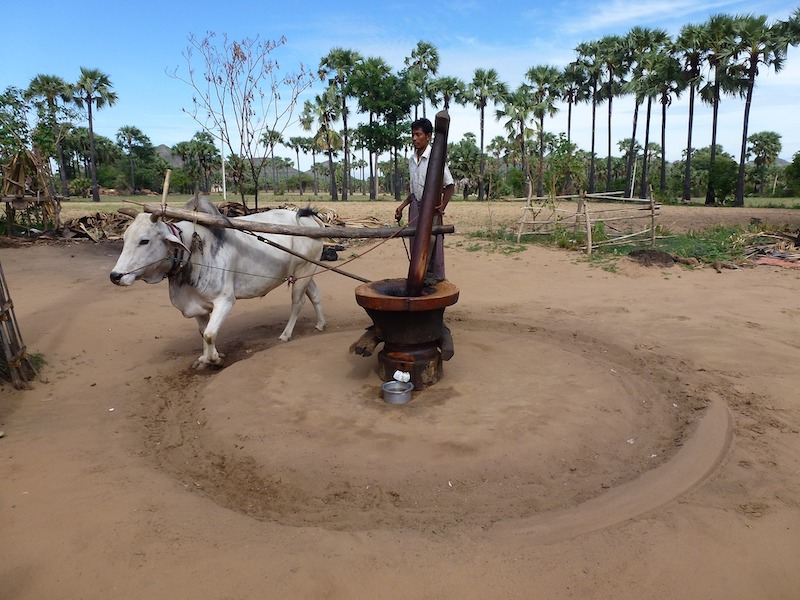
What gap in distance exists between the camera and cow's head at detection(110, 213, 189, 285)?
14.1 ft

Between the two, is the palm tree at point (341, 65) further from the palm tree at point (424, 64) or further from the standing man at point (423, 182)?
the standing man at point (423, 182)

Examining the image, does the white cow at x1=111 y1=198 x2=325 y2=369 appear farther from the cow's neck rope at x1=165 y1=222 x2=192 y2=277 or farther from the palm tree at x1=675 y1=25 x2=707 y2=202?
the palm tree at x1=675 y1=25 x2=707 y2=202

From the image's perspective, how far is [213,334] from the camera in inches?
193

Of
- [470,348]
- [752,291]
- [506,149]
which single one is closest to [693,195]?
[506,149]

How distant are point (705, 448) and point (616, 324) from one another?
120 inches

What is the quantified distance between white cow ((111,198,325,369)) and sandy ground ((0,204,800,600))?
622 millimetres

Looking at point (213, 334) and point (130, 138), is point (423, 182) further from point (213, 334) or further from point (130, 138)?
point (130, 138)

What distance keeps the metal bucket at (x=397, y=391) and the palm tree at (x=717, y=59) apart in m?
33.3

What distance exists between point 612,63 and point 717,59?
9.18 metres

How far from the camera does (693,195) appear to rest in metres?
47.9

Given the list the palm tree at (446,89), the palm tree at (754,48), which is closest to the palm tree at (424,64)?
the palm tree at (446,89)

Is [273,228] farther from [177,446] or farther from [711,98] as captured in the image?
[711,98]

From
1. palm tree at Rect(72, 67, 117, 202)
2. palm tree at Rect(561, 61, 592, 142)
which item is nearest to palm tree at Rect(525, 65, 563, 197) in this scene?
palm tree at Rect(561, 61, 592, 142)

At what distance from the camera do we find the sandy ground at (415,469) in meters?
2.34
